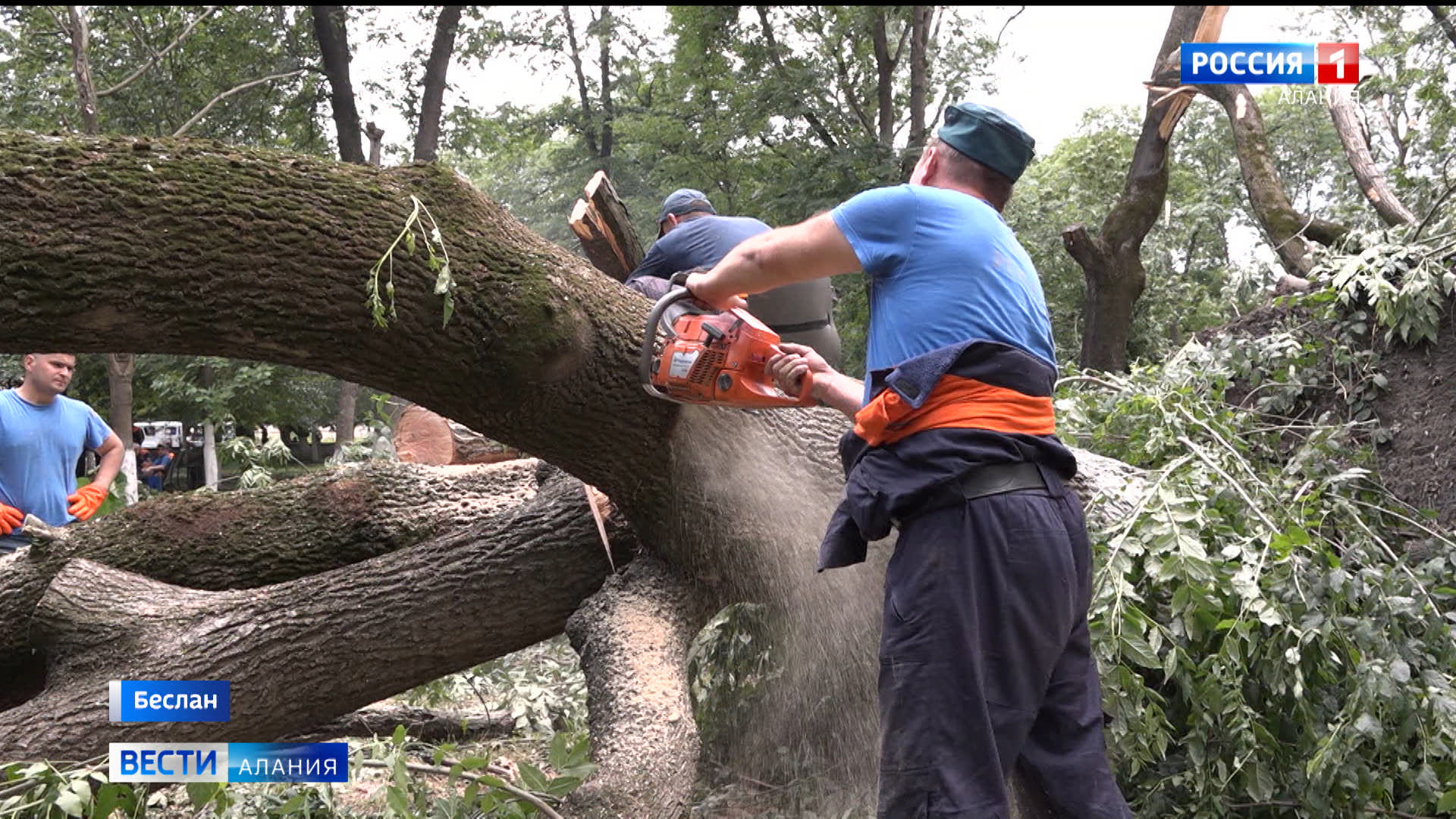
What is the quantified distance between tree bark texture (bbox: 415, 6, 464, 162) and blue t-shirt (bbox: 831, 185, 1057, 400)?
13254 mm

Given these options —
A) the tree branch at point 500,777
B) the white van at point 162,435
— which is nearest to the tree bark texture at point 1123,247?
the tree branch at point 500,777

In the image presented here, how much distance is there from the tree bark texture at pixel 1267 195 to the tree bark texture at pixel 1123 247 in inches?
38.4

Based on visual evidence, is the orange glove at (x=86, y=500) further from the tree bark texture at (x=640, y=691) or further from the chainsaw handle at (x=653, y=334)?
the chainsaw handle at (x=653, y=334)

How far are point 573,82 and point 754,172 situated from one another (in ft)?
25.8

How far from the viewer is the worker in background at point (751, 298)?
3.91 m

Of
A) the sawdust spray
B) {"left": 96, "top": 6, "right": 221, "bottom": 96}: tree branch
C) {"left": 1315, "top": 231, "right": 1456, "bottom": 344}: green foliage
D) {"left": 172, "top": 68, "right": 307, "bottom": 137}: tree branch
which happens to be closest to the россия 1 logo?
{"left": 1315, "top": 231, "right": 1456, "bottom": 344}: green foliage

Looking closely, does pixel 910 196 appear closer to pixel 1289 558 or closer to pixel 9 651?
pixel 1289 558

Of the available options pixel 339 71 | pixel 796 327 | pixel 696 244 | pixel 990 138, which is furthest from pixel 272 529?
pixel 339 71

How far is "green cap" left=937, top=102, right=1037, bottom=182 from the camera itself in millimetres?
2342

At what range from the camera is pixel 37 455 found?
4.73 m

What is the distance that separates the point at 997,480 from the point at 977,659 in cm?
37

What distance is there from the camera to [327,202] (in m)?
2.56

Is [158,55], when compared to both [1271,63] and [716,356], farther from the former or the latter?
[716,356]

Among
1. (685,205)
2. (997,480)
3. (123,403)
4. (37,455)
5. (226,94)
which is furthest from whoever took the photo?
(123,403)
